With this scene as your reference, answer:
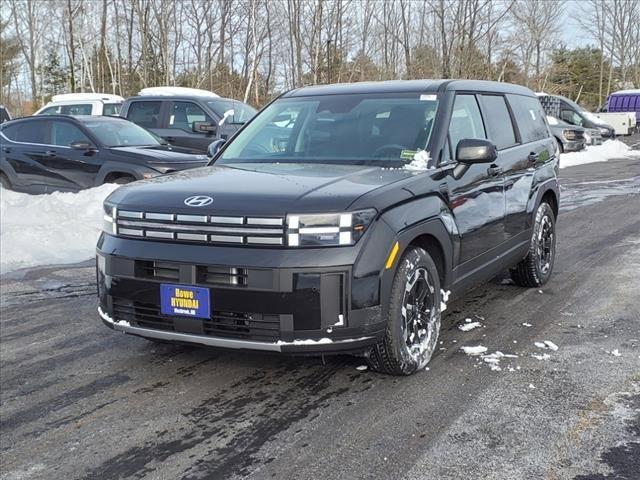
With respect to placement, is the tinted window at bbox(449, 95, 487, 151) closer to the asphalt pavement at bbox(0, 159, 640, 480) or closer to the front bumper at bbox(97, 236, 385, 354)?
the asphalt pavement at bbox(0, 159, 640, 480)

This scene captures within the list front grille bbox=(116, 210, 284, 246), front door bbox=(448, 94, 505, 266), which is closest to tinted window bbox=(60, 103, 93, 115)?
front door bbox=(448, 94, 505, 266)

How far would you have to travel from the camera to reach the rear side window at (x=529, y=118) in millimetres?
6000

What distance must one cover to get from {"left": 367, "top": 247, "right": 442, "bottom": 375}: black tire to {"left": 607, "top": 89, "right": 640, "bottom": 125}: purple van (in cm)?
4034

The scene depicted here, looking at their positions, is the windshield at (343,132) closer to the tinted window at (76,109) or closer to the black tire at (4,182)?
the black tire at (4,182)

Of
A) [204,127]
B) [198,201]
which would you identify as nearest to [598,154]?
[204,127]

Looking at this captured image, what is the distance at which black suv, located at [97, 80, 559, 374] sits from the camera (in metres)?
3.50

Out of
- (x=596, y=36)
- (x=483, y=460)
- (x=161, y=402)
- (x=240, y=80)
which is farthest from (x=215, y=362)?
(x=596, y=36)

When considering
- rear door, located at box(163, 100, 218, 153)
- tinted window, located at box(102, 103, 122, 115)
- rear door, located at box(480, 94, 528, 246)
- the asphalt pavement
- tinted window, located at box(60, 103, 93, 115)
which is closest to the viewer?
the asphalt pavement

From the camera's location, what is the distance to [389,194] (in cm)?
378

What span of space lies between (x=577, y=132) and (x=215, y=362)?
20.5 m

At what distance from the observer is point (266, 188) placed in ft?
12.5

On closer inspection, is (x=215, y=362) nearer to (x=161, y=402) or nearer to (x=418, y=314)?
(x=161, y=402)

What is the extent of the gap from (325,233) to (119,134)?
333 inches

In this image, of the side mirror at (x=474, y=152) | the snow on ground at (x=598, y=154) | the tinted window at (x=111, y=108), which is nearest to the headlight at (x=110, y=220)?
the side mirror at (x=474, y=152)
